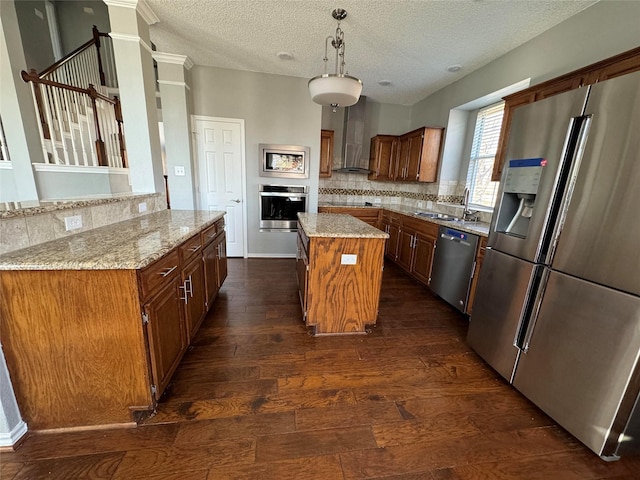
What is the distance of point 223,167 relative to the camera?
395cm

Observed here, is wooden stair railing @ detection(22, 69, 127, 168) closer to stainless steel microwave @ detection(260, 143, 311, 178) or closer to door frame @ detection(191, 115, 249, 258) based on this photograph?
door frame @ detection(191, 115, 249, 258)

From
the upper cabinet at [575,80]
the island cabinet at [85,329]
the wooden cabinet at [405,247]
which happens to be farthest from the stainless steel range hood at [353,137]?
the island cabinet at [85,329]

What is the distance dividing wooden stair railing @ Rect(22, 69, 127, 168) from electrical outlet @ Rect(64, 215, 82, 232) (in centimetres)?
264

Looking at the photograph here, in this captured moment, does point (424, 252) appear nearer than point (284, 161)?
Yes

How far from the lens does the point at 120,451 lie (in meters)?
1.23

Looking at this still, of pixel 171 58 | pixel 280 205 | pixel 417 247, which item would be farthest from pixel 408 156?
pixel 171 58

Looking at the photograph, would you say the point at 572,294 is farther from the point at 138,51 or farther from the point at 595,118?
the point at 138,51

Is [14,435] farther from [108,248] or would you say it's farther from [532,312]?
[532,312]

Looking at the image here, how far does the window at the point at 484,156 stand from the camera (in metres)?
3.33

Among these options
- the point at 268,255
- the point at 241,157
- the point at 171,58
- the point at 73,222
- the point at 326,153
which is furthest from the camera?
the point at 326,153

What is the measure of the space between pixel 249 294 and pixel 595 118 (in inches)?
119

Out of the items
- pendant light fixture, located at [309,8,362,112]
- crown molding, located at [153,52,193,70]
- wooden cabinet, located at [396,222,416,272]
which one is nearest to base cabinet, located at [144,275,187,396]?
pendant light fixture, located at [309,8,362,112]

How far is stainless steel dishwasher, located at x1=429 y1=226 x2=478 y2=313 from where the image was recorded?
255cm

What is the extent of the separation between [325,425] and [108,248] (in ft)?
4.99
